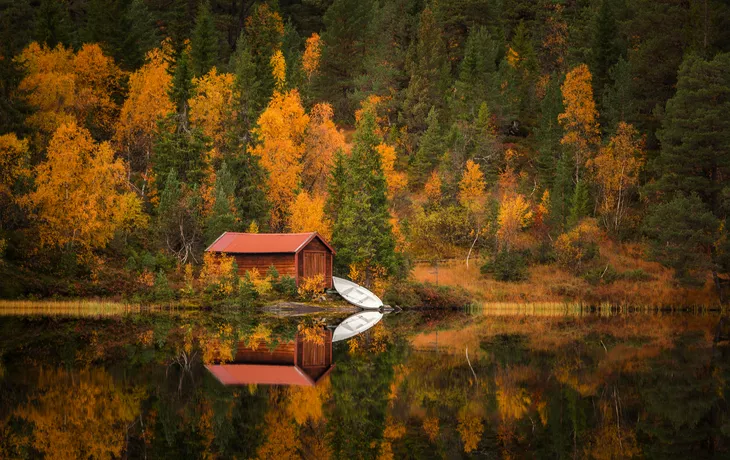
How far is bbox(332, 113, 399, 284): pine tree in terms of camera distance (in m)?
51.8

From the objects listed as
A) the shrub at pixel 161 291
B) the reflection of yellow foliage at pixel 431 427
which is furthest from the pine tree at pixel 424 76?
the reflection of yellow foliage at pixel 431 427

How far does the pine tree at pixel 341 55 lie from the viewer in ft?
278

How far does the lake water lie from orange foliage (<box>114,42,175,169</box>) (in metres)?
29.1

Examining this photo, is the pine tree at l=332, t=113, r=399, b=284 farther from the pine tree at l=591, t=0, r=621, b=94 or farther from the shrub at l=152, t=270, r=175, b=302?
the pine tree at l=591, t=0, r=621, b=94

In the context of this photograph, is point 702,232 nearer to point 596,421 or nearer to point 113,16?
point 596,421

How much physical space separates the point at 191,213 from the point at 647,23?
127 feet

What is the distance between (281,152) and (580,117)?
25.5m

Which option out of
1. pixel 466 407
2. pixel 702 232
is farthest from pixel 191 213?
pixel 466 407

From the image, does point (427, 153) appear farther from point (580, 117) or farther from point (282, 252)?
point (282, 252)

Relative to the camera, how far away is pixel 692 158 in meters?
53.9

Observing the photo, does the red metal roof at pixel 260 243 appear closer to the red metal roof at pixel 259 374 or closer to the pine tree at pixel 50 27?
the pine tree at pixel 50 27

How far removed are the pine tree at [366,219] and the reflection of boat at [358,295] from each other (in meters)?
2.04

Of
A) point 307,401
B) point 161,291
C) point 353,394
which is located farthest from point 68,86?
point 307,401

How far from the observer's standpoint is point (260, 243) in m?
50.6
